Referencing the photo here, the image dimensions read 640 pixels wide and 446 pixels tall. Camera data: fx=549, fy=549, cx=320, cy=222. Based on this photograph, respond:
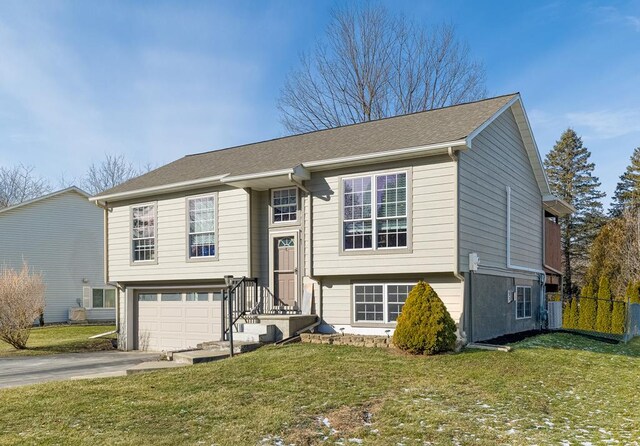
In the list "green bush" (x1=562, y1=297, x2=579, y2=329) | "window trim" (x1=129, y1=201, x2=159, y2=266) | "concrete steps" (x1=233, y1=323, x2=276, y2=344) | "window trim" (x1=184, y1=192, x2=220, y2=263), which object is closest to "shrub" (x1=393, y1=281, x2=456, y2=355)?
"concrete steps" (x1=233, y1=323, x2=276, y2=344)

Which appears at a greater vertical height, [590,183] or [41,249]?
[590,183]

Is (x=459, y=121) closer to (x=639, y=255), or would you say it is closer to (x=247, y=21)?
(x=247, y=21)

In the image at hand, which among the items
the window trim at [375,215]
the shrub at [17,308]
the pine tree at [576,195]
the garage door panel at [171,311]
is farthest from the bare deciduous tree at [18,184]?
the pine tree at [576,195]

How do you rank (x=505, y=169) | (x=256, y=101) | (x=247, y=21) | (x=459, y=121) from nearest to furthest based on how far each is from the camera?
1. (x=459, y=121)
2. (x=505, y=169)
3. (x=247, y=21)
4. (x=256, y=101)

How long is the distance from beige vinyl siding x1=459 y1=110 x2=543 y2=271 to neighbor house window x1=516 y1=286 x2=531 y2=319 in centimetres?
70

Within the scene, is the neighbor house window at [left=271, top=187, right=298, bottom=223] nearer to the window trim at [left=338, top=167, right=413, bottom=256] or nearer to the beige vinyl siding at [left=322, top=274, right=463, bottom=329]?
the window trim at [left=338, top=167, right=413, bottom=256]

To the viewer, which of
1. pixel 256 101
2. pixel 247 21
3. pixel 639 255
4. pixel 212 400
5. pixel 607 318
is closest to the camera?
pixel 212 400

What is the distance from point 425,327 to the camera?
10.1 m

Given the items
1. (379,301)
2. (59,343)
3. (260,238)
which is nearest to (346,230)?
(379,301)

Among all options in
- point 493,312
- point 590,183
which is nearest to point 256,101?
point 493,312

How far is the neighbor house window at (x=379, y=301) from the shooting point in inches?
467

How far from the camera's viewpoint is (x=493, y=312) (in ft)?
42.1

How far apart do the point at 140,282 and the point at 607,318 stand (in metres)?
18.0

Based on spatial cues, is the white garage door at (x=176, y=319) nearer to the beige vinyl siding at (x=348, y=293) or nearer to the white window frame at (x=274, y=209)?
the white window frame at (x=274, y=209)
